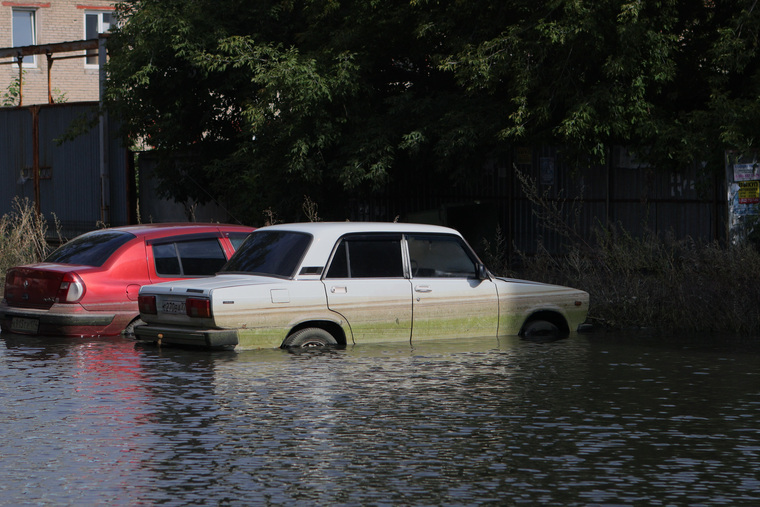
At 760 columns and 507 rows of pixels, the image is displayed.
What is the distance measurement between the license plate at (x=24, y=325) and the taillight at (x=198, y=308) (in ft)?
9.01

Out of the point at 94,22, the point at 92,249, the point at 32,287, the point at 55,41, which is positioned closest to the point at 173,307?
the point at 92,249

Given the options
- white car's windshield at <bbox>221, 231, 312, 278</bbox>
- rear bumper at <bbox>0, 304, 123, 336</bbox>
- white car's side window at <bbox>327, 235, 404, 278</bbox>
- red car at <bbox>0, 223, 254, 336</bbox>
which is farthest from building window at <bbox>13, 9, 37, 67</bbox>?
white car's side window at <bbox>327, 235, 404, 278</bbox>

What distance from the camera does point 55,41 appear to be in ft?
149

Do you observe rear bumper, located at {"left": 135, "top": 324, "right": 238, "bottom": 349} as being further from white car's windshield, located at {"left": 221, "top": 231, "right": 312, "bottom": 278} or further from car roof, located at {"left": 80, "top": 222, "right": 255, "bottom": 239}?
car roof, located at {"left": 80, "top": 222, "right": 255, "bottom": 239}

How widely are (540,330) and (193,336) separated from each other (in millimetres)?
3816

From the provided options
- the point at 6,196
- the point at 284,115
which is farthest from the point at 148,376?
the point at 6,196

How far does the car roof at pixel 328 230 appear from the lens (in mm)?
11977

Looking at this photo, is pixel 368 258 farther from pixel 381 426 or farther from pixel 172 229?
pixel 381 426

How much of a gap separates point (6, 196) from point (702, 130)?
61.1ft

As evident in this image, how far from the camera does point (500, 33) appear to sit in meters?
19.6

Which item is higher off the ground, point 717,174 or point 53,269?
point 717,174

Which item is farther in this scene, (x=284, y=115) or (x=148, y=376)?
(x=284, y=115)

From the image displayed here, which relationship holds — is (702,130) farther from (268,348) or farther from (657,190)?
(268,348)

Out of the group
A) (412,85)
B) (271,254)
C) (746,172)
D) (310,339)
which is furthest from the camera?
(412,85)
